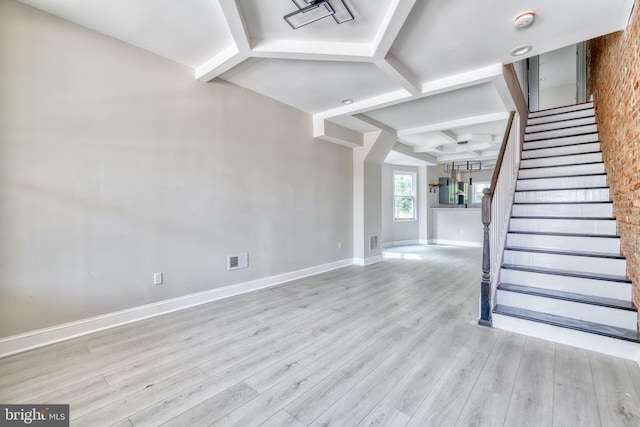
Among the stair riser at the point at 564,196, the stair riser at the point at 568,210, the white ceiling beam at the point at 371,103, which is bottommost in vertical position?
the stair riser at the point at 568,210

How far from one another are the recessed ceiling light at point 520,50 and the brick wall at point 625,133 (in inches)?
26.4

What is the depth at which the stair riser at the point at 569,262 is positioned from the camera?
8.22 ft

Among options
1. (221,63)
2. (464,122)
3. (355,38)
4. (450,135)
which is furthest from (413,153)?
(221,63)

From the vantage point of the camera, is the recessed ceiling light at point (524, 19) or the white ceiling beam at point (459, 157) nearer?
the recessed ceiling light at point (524, 19)

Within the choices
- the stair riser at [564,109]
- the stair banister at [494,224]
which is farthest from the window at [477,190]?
the stair banister at [494,224]

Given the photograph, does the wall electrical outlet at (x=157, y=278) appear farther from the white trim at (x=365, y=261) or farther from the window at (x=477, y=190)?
the window at (x=477, y=190)

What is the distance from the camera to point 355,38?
2564 mm

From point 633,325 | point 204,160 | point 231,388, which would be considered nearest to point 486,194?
point 633,325

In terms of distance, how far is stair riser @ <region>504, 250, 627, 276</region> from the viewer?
2506 mm

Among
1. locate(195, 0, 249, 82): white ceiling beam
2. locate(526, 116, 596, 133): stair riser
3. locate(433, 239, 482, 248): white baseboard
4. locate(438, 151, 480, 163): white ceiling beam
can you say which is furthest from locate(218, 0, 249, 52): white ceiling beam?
locate(433, 239, 482, 248): white baseboard

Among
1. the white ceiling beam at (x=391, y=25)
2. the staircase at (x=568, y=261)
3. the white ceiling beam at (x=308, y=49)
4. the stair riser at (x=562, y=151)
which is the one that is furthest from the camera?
the stair riser at (x=562, y=151)

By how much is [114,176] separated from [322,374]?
2547 mm

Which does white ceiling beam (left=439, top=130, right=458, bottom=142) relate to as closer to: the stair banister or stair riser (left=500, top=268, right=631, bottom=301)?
the stair banister

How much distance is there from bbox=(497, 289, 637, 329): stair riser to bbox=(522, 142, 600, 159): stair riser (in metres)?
2.61
